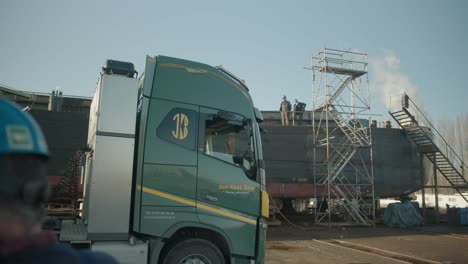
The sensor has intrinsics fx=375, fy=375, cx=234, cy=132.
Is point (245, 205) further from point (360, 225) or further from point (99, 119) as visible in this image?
point (360, 225)

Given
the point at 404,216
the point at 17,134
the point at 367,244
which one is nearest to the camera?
the point at 17,134

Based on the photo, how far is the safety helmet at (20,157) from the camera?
110cm

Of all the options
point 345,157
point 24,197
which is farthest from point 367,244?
point 24,197

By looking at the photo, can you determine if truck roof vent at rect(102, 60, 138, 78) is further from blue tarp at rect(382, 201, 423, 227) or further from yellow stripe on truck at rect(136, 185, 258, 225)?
blue tarp at rect(382, 201, 423, 227)

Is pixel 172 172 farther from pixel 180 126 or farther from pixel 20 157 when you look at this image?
pixel 20 157

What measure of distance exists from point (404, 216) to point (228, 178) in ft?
51.1

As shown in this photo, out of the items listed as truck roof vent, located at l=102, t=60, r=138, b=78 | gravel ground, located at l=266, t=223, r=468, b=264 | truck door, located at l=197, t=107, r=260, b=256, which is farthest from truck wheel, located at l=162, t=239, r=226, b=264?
gravel ground, located at l=266, t=223, r=468, b=264

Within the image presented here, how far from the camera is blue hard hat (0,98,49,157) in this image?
110 cm

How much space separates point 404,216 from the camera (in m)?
18.4

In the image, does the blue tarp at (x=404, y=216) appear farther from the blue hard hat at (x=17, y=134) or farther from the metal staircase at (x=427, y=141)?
the blue hard hat at (x=17, y=134)

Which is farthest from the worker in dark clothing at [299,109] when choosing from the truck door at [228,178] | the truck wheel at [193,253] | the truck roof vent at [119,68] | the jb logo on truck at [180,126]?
the truck wheel at [193,253]

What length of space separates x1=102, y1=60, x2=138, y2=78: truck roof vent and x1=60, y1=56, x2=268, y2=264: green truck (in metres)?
0.02

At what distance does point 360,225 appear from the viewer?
17781mm

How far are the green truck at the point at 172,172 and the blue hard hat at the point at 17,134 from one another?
429 centimetres
